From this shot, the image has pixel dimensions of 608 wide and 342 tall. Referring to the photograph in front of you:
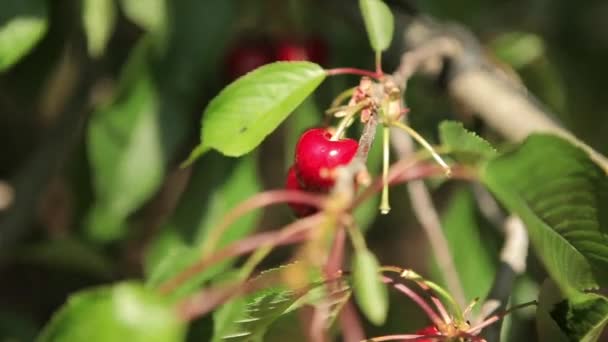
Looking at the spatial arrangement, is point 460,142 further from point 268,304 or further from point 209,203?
point 209,203

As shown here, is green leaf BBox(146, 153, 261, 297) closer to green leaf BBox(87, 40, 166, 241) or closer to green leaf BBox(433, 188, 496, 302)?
green leaf BBox(87, 40, 166, 241)

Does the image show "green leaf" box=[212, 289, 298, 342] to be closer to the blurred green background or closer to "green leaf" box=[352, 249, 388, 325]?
"green leaf" box=[352, 249, 388, 325]

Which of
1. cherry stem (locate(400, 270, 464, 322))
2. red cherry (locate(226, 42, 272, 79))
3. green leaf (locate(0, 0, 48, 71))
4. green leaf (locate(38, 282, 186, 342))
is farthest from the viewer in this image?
red cherry (locate(226, 42, 272, 79))

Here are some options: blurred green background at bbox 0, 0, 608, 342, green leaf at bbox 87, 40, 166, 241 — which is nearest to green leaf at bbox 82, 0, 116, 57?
blurred green background at bbox 0, 0, 608, 342

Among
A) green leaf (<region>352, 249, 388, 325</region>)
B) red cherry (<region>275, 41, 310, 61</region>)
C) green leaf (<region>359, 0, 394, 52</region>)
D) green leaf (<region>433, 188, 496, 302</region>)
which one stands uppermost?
green leaf (<region>359, 0, 394, 52</region>)

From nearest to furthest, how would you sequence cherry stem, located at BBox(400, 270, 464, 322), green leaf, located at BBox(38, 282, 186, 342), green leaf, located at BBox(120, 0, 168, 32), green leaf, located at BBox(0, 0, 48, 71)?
green leaf, located at BBox(38, 282, 186, 342) < cherry stem, located at BBox(400, 270, 464, 322) < green leaf, located at BBox(0, 0, 48, 71) < green leaf, located at BBox(120, 0, 168, 32)

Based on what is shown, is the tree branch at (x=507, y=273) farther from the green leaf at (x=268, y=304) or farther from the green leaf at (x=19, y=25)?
the green leaf at (x=19, y=25)

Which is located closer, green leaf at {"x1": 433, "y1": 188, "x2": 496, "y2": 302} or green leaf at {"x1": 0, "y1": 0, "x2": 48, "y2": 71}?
green leaf at {"x1": 0, "y1": 0, "x2": 48, "y2": 71}

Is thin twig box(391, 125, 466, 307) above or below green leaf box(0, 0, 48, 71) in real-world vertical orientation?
below

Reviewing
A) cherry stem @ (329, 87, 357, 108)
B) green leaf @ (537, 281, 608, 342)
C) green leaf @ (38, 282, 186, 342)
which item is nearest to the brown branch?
cherry stem @ (329, 87, 357, 108)
